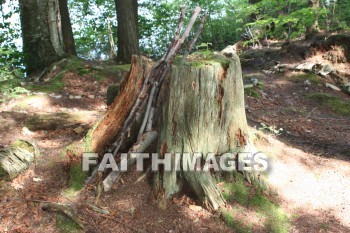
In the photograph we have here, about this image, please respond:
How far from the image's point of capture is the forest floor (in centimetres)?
288

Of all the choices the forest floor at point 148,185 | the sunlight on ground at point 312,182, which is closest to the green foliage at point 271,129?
the forest floor at point 148,185

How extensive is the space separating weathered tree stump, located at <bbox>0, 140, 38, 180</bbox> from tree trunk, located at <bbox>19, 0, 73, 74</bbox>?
4.87m

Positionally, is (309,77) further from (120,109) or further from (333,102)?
(120,109)

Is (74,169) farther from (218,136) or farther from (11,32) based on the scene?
(11,32)

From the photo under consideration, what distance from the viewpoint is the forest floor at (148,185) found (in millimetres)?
2875

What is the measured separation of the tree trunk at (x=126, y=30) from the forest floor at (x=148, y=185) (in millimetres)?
3080

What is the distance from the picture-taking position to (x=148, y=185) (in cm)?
333

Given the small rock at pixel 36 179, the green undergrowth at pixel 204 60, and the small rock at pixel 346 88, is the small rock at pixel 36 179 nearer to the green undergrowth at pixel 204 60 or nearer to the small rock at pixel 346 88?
the green undergrowth at pixel 204 60

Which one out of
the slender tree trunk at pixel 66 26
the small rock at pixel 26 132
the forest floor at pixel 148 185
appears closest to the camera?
the forest floor at pixel 148 185

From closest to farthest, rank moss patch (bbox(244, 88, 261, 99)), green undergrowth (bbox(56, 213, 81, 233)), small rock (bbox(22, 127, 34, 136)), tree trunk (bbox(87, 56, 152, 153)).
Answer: green undergrowth (bbox(56, 213, 81, 233)) < tree trunk (bbox(87, 56, 152, 153)) < small rock (bbox(22, 127, 34, 136)) < moss patch (bbox(244, 88, 261, 99))

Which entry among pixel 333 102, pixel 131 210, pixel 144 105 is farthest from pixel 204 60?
pixel 333 102

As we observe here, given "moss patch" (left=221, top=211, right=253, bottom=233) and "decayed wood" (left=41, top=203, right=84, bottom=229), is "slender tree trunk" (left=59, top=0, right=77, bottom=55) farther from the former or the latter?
"moss patch" (left=221, top=211, right=253, bottom=233)

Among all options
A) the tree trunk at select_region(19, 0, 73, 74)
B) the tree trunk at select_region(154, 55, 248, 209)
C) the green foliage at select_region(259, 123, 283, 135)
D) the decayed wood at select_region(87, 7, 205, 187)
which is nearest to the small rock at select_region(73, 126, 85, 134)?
the decayed wood at select_region(87, 7, 205, 187)

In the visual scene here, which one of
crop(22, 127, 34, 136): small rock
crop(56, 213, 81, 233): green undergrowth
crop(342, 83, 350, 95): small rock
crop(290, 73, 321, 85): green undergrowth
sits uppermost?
crop(290, 73, 321, 85): green undergrowth
